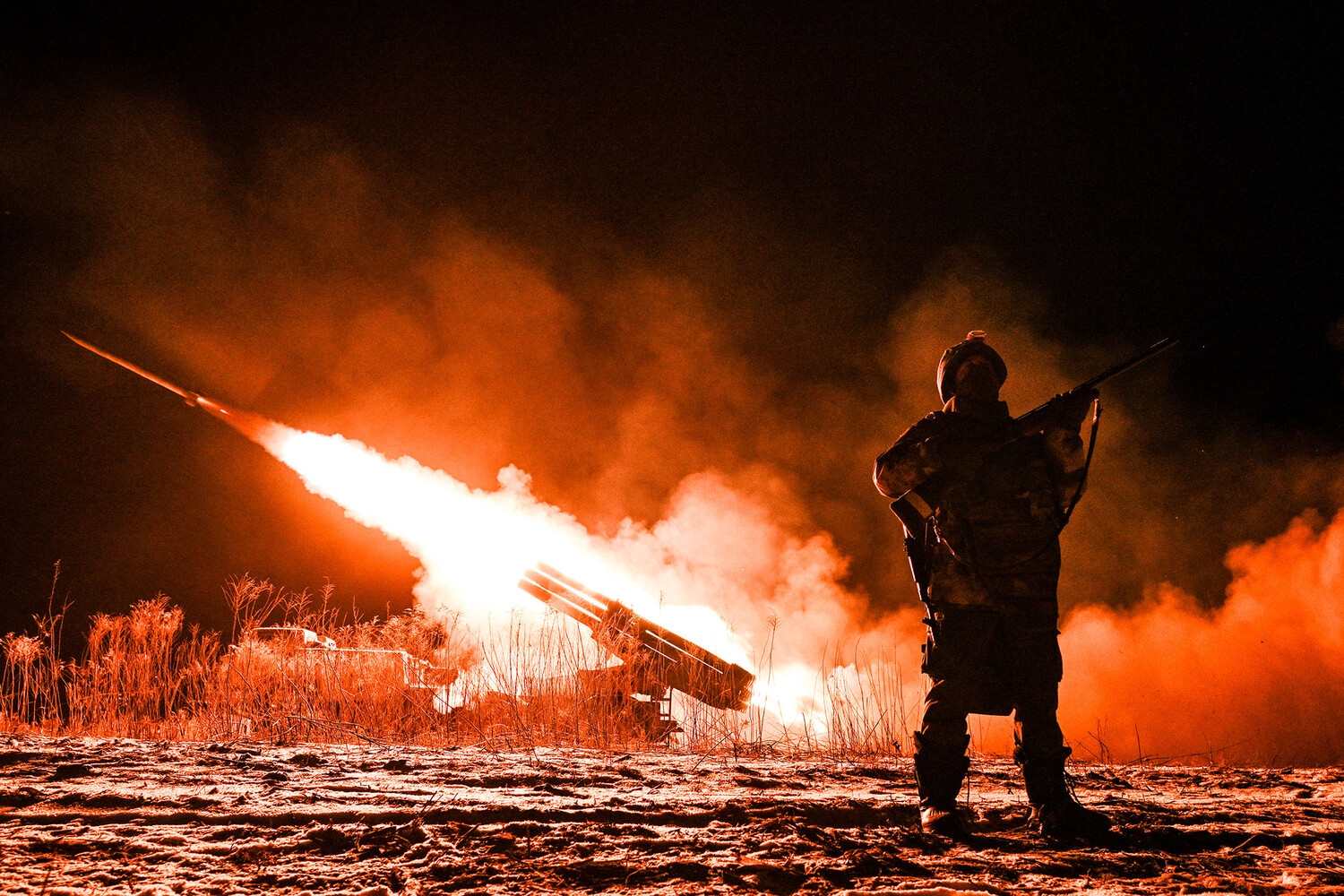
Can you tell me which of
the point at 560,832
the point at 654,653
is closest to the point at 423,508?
the point at 654,653

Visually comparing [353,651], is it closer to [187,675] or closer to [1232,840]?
[187,675]

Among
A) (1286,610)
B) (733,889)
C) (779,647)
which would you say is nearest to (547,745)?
(733,889)

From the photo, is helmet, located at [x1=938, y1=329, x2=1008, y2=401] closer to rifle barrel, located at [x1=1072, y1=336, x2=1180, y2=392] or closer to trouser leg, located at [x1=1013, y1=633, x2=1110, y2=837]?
rifle barrel, located at [x1=1072, y1=336, x2=1180, y2=392]

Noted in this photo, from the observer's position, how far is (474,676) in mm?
7859

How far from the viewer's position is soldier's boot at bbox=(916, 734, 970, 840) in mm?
3248

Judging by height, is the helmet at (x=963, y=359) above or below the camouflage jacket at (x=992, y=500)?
above

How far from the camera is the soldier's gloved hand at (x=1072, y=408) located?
11.8 ft

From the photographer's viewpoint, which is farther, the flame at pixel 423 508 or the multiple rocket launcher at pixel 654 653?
the flame at pixel 423 508

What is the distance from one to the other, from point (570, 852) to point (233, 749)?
3.33 m

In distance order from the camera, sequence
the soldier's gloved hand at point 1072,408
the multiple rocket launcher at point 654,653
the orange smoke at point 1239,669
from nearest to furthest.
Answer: the soldier's gloved hand at point 1072,408 < the multiple rocket launcher at point 654,653 < the orange smoke at point 1239,669

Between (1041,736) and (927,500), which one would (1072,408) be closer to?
(927,500)

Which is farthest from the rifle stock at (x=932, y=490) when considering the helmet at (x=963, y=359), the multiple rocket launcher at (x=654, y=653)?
the multiple rocket launcher at (x=654, y=653)

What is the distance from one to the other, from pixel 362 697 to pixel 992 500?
5.94 metres

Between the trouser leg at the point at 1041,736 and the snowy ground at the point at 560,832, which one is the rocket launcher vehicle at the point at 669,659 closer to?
the snowy ground at the point at 560,832
